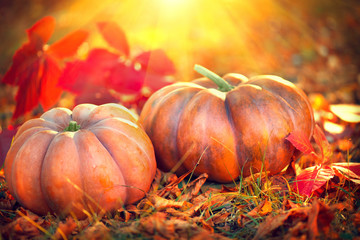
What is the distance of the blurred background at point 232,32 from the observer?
486 centimetres

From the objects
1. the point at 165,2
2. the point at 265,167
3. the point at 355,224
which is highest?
the point at 165,2

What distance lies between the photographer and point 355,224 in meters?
1.66

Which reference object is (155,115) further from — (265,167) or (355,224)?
(355,224)

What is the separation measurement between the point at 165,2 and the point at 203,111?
4.58 m

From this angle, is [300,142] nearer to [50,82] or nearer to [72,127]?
[72,127]

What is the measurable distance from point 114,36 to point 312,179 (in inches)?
72.5

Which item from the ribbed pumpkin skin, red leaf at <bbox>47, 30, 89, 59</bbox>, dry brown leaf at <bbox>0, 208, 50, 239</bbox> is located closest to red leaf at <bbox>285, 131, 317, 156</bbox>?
the ribbed pumpkin skin

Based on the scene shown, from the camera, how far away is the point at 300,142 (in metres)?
1.97

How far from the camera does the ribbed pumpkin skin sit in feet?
5.57

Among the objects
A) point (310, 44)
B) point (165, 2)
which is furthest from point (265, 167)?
point (165, 2)

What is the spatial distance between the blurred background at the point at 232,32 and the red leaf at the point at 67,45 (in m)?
1.96

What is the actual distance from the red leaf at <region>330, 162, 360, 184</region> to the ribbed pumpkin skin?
1189 millimetres

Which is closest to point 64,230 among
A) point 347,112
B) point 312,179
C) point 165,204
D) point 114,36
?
point 165,204

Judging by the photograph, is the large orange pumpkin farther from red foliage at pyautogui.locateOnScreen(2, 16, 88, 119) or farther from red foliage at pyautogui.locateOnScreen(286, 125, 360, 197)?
red foliage at pyautogui.locateOnScreen(2, 16, 88, 119)
